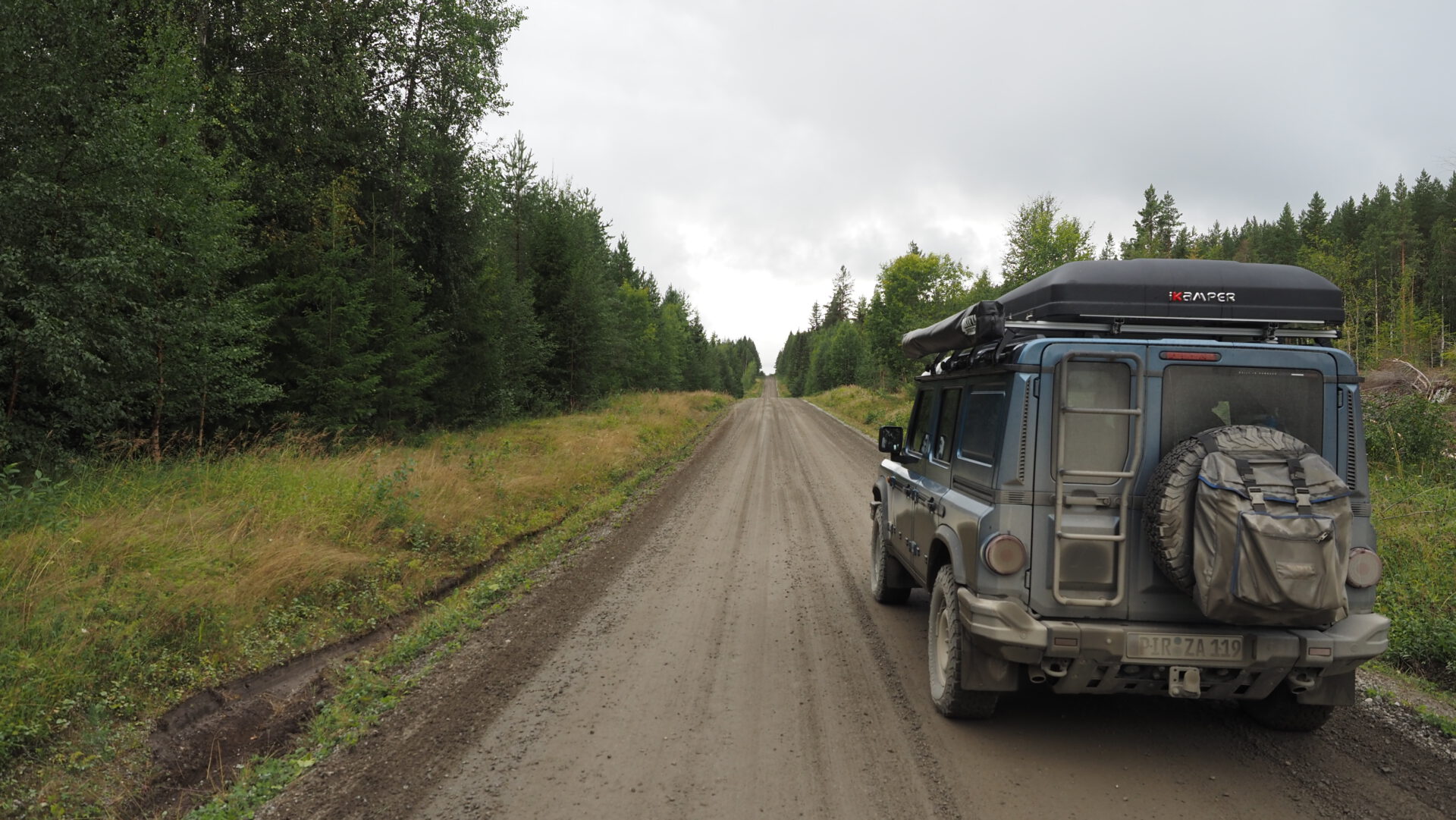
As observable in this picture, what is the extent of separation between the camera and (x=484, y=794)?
3.37 meters

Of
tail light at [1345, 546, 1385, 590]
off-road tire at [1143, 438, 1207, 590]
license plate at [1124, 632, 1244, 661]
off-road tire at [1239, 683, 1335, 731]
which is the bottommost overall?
off-road tire at [1239, 683, 1335, 731]

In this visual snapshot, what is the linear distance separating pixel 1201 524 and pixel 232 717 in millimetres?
5823

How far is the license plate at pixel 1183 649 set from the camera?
3367 millimetres

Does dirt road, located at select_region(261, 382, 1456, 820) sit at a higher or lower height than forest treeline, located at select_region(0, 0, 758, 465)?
lower

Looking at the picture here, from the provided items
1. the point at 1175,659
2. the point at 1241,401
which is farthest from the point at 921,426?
the point at 1175,659

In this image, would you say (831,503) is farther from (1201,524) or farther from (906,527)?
(1201,524)

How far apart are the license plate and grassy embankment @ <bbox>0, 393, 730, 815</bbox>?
14.5 feet

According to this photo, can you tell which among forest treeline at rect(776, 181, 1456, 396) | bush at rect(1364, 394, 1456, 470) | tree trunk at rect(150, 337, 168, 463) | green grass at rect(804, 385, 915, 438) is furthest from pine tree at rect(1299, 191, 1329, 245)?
tree trunk at rect(150, 337, 168, 463)

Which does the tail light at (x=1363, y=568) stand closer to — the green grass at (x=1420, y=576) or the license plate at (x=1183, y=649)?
the license plate at (x=1183, y=649)

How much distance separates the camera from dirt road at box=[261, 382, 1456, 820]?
329 centimetres

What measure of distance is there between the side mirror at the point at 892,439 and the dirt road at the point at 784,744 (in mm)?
1538

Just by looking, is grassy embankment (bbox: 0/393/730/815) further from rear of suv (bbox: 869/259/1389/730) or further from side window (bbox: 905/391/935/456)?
side window (bbox: 905/391/935/456)

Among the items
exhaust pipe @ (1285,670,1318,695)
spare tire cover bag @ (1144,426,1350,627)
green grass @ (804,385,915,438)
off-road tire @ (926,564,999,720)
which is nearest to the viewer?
spare tire cover bag @ (1144,426,1350,627)

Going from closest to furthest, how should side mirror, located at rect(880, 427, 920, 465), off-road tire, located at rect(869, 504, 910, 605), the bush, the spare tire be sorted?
the spare tire < side mirror, located at rect(880, 427, 920, 465) < off-road tire, located at rect(869, 504, 910, 605) < the bush
